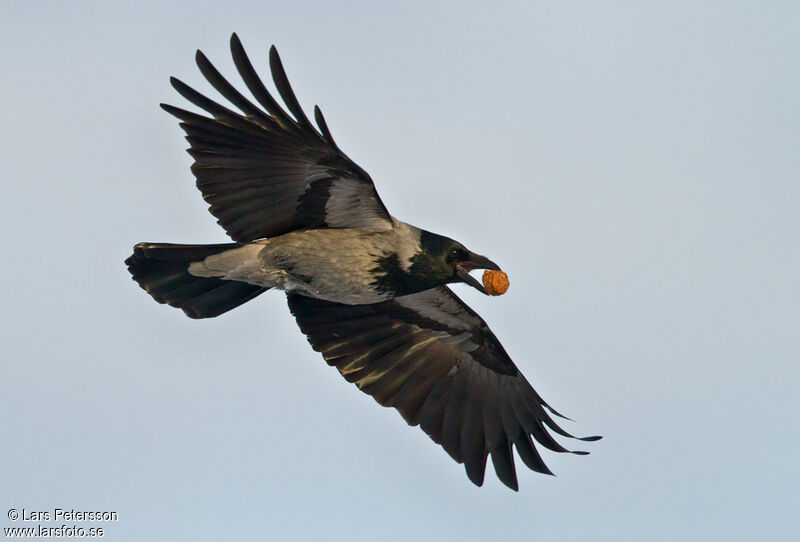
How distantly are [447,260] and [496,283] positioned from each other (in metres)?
0.64

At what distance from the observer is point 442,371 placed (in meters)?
13.0

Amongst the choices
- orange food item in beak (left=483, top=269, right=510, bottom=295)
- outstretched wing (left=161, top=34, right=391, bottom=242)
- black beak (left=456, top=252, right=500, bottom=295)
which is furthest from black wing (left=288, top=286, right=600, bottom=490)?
outstretched wing (left=161, top=34, right=391, bottom=242)

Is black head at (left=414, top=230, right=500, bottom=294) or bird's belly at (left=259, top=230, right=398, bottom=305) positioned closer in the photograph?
bird's belly at (left=259, top=230, right=398, bottom=305)

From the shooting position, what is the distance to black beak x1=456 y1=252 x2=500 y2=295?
1162 centimetres

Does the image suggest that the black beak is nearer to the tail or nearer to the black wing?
the black wing

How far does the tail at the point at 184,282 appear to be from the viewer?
1144 centimetres

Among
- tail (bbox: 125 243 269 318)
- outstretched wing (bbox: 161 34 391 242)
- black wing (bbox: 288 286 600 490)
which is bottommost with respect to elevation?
black wing (bbox: 288 286 600 490)

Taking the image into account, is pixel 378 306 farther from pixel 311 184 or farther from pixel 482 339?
pixel 311 184

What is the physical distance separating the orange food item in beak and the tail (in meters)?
2.19

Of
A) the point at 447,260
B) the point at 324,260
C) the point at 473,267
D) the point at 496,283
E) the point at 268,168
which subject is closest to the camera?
the point at 268,168

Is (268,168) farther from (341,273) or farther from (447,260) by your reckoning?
(447,260)

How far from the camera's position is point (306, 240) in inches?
445

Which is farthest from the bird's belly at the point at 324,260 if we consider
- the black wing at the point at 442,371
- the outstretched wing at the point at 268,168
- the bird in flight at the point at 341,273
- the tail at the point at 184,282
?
the black wing at the point at 442,371

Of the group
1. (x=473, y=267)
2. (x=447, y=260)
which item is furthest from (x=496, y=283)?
(x=447, y=260)
